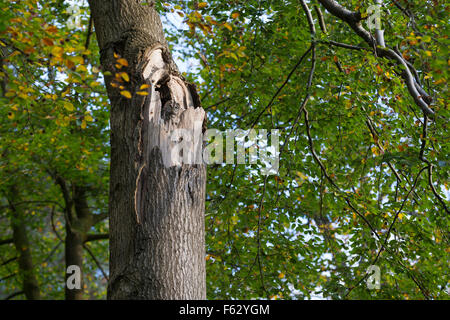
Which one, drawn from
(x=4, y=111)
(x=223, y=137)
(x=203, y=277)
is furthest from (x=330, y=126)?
(x=4, y=111)

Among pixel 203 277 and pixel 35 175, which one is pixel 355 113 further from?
pixel 35 175

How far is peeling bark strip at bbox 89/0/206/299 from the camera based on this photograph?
2.47 metres

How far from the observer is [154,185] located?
2633 millimetres

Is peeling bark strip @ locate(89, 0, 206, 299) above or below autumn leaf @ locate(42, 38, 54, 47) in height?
below

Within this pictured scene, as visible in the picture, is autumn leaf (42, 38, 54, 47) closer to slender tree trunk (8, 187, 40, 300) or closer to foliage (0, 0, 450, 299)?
foliage (0, 0, 450, 299)

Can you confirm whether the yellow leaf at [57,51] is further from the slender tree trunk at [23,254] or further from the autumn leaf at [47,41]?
the slender tree trunk at [23,254]

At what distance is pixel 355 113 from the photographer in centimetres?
509

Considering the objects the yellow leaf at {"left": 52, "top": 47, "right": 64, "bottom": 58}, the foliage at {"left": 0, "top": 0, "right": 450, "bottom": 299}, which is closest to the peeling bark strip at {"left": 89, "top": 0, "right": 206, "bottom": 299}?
the yellow leaf at {"left": 52, "top": 47, "right": 64, "bottom": 58}

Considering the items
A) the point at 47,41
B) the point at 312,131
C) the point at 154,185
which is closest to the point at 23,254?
the point at 312,131

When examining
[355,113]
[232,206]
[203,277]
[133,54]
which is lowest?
[203,277]

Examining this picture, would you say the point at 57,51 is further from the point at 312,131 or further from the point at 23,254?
the point at 23,254

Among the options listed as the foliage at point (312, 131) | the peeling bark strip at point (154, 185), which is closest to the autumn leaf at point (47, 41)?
the peeling bark strip at point (154, 185)
